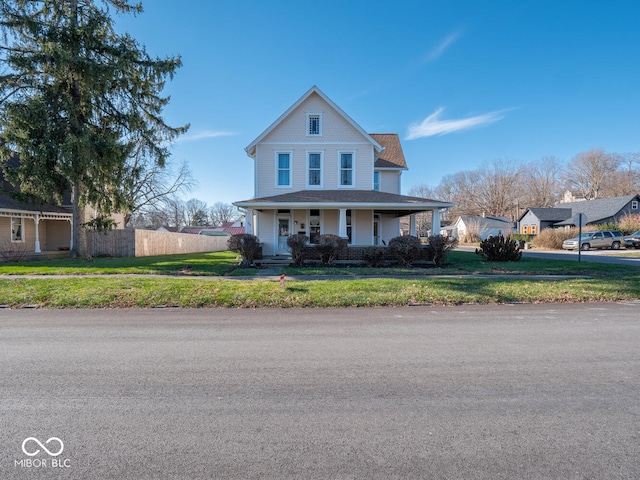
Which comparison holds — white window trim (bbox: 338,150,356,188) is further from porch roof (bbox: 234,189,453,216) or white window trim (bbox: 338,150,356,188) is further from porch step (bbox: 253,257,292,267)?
porch step (bbox: 253,257,292,267)

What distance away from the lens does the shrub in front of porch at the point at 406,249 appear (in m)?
15.8

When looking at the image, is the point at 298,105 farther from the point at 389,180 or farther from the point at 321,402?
the point at 321,402

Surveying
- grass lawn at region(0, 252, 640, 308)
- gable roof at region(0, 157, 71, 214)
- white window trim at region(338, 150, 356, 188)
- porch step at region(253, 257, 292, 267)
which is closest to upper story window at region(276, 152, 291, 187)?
white window trim at region(338, 150, 356, 188)

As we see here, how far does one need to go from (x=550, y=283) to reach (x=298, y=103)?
15.6 meters

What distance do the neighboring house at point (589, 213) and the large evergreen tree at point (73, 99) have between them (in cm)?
4320

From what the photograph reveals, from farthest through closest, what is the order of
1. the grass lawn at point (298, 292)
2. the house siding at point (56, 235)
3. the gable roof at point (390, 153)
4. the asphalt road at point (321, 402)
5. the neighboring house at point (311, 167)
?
the house siding at point (56, 235) < the gable roof at point (390, 153) < the neighboring house at point (311, 167) < the grass lawn at point (298, 292) < the asphalt road at point (321, 402)

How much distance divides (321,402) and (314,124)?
1854 centimetres

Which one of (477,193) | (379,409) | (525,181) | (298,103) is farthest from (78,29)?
(525,181)

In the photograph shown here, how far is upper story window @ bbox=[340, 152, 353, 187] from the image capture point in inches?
779

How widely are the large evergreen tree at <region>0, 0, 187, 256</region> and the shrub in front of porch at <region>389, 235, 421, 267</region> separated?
14358 millimetres

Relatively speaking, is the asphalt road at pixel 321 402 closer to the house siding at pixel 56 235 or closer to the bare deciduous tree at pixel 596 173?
the house siding at pixel 56 235

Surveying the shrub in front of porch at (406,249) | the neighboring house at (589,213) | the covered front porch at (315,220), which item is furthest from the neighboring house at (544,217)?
the shrub in front of porch at (406,249)

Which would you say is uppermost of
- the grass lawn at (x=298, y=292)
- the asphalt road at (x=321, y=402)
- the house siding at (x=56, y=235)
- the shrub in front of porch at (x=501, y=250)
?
the house siding at (x=56, y=235)

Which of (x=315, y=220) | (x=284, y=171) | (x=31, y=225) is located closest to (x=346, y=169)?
(x=315, y=220)
